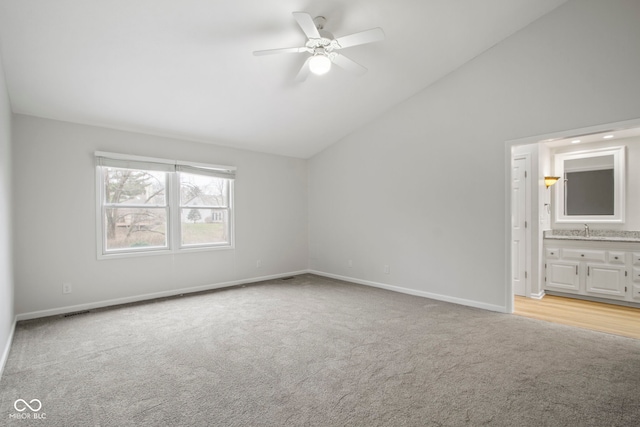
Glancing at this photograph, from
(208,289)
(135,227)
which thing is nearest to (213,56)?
(135,227)

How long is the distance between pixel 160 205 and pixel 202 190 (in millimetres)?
694

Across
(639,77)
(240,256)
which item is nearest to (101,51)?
(240,256)

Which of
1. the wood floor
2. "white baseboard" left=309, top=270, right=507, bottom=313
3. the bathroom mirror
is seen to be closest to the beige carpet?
"white baseboard" left=309, top=270, right=507, bottom=313

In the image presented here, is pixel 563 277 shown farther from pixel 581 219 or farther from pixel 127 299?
pixel 127 299

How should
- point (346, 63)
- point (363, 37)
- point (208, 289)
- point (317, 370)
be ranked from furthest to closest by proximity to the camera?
point (208, 289) < point (346, 63) < point (363, 37) < point (317, 370)

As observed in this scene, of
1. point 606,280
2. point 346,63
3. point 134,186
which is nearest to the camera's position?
point 346,63

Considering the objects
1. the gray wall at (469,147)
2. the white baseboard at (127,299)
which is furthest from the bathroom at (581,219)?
the white baseboard at (127,299)

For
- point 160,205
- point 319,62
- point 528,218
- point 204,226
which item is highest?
point 319,62

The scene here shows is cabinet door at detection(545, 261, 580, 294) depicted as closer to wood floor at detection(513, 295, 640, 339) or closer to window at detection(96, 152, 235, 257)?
wood floor at detection(513, 295, 640, 339)

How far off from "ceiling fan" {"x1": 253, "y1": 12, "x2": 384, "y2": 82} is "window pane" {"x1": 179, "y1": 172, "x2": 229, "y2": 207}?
275 cm

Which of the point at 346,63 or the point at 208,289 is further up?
the point at 346,63

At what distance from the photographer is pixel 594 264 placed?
4.32 metres

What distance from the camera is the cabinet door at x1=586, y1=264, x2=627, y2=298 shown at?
412cm

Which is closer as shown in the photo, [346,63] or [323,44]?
[323,44]
